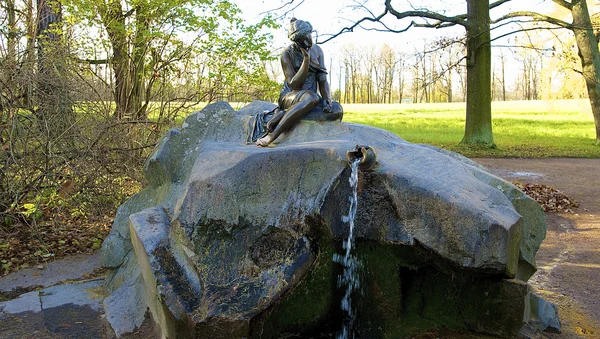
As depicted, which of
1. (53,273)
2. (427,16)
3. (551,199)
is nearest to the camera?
(53,273)

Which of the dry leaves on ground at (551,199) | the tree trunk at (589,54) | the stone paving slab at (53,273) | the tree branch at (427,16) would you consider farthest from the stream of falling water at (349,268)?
the tree trunk at (589,54)

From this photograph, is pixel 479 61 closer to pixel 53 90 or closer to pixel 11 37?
pixel 53 90

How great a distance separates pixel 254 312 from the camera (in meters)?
3.76

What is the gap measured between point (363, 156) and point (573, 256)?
4.95 meters

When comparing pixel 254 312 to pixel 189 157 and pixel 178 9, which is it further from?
pixel 178 9

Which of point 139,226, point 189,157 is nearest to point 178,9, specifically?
point 189,157

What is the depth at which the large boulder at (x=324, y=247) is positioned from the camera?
3779mm

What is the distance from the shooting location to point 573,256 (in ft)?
24.4

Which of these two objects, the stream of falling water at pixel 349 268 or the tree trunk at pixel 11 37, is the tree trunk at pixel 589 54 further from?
the stream of falling water at pixel 349 268

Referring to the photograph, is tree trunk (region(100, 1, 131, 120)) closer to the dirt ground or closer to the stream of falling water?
the stream of falling water

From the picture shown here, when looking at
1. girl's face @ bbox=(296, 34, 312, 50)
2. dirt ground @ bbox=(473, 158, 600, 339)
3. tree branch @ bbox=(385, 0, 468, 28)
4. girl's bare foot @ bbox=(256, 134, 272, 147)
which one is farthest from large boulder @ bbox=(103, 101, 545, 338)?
tree branch @ bbox=(385, 0, 468, 28)

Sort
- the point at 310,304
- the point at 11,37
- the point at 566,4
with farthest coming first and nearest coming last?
the point at 566,4 < the point at 11,37 < the point at 310,304

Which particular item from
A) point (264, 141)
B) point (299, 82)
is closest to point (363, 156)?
point (264, 141)

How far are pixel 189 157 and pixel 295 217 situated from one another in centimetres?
182
